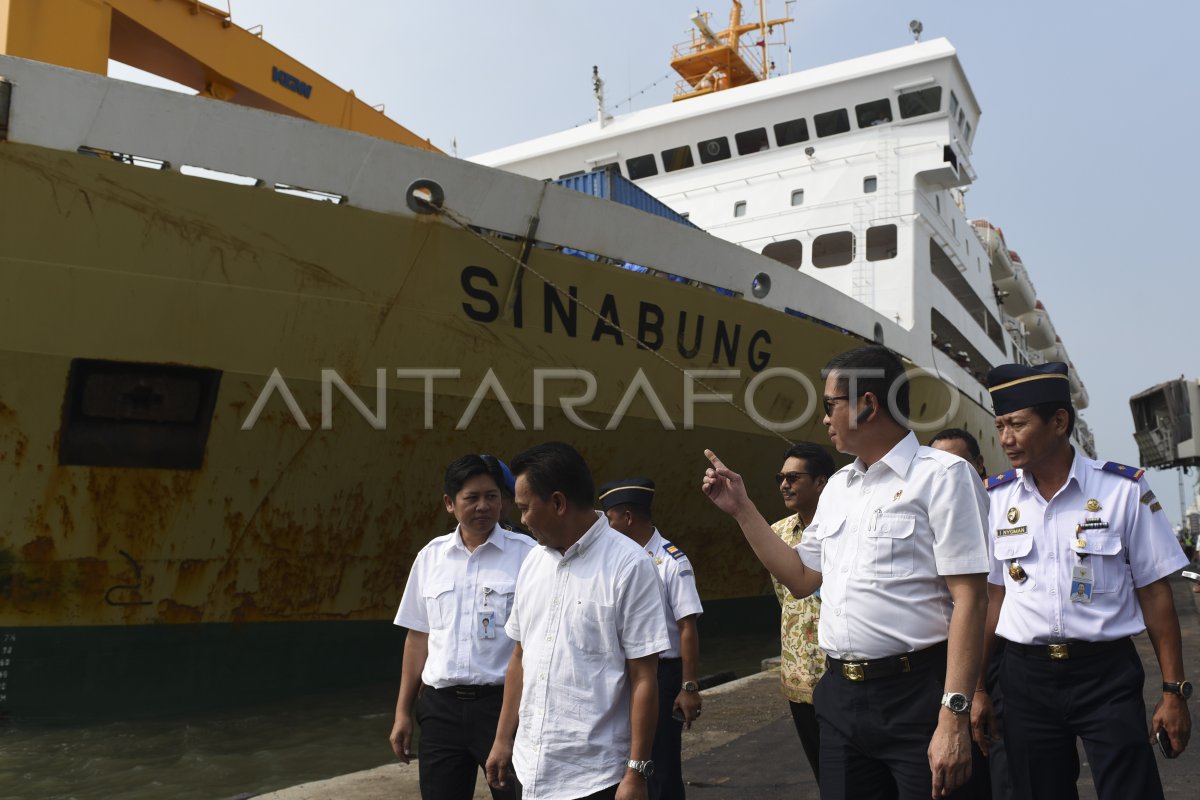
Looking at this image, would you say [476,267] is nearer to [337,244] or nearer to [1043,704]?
[337,244]

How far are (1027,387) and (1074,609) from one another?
25.3 inches

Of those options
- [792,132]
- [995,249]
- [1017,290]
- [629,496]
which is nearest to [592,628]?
[629,496]

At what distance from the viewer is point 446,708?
3.25 m

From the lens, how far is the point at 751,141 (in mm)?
15773

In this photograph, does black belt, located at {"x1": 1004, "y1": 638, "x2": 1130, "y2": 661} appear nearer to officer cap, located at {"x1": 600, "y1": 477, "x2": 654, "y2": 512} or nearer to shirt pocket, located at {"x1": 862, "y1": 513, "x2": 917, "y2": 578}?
shirt pocket, located at {"x1": 862, "y1": 513, "x2": 917, "y2": 578}

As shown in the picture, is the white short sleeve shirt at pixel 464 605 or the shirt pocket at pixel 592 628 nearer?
the shirt pocket at pixel 592 628

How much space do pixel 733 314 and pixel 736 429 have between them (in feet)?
3.87

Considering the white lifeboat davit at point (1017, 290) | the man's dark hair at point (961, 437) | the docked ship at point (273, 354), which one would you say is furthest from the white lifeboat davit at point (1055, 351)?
the man's dark hair at point (961, 437)

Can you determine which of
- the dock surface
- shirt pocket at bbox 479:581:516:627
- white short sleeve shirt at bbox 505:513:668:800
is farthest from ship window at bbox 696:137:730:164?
white short sleeve shirt at bbox 505:513:668:800

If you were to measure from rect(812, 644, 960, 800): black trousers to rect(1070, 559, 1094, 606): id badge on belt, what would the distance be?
25.0 inches

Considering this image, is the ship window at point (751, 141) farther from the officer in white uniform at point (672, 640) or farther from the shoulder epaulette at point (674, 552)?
the shoulder epaulette at point (674, 552)

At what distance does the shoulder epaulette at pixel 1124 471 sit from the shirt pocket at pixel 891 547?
0.86 metres

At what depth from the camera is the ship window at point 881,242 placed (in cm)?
1428

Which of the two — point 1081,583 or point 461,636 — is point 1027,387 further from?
point 461,636
